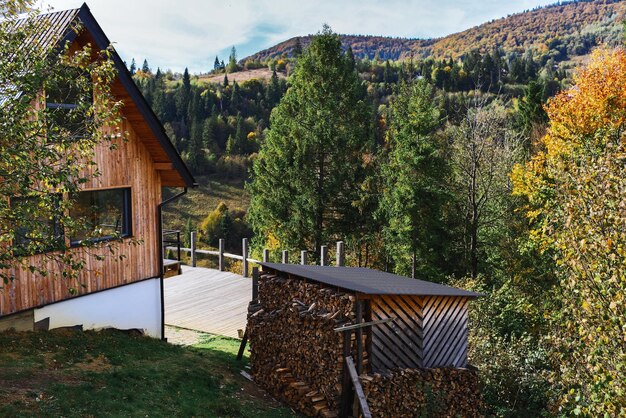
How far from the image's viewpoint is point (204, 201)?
68.2 m

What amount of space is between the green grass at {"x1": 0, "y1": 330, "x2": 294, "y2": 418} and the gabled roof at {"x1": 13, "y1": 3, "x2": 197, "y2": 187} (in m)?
4.70

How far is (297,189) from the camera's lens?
30.1m

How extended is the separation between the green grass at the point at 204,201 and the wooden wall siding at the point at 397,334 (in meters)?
51.9

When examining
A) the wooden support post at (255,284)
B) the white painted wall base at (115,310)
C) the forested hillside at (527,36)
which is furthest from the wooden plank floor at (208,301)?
the forested hillside at (527,36)

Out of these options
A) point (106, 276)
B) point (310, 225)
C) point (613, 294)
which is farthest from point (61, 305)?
point (310, 225)

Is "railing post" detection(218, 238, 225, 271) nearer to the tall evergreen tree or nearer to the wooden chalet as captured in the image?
the tall evergreen tree

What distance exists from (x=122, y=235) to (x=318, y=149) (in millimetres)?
17123

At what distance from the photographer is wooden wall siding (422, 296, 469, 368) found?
1189 cm

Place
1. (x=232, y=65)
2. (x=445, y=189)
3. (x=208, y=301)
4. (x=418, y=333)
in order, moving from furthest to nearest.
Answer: (x=232, y=65) → (x=445, y=189) → (x=208, y=301) → (x=418, y=333)

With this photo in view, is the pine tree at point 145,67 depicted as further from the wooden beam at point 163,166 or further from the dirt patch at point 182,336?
the wooden beam at point 163,166

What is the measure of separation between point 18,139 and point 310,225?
23028mm

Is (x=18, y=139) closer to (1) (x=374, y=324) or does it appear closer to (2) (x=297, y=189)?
(1) (x=374, y=324)

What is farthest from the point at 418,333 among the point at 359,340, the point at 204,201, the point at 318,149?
the point at 204,201

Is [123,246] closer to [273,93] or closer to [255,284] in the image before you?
[255,284]
